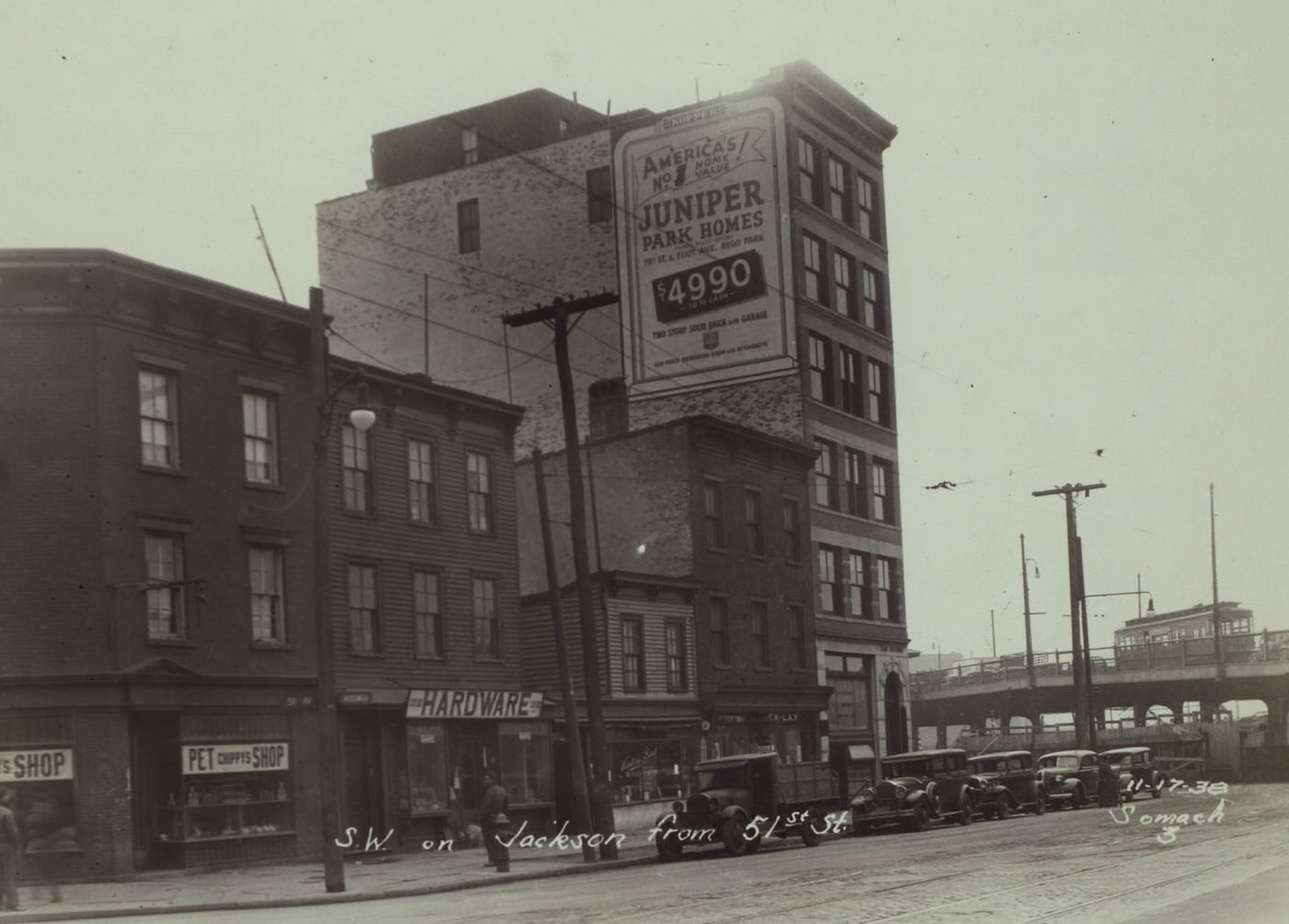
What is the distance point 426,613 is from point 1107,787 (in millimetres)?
20561

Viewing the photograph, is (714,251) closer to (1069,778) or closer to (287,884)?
(1069,778)

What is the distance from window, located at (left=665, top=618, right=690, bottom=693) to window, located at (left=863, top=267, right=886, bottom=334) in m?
16.9

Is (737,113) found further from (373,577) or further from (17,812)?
(17,812)

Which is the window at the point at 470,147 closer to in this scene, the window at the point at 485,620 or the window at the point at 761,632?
the window at the point at 761,632

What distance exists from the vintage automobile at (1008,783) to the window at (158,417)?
69.9 feet

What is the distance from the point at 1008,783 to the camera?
4147 centimetres

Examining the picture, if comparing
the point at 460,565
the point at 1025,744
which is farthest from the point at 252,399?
the point at 1025,744

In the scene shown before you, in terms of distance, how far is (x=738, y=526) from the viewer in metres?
46.4

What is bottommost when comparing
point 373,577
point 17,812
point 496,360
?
point 17,812

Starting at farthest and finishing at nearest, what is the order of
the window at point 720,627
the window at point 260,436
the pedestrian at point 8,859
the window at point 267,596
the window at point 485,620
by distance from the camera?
the window at point 720,627 < the window at point 485,620 < the window at point 260,436 < the window at point 267,596 < the pedestrian at point 8,859

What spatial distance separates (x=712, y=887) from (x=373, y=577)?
48.9 feet

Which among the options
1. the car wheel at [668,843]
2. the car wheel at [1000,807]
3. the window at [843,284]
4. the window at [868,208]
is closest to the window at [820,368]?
the window at [843,284]

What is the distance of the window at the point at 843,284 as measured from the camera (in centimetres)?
5275

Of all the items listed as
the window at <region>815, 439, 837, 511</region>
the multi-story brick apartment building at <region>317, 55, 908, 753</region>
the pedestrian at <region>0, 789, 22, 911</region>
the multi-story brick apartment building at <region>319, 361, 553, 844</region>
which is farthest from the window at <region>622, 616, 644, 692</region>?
the pedestrian at <region>0, 789, 22, 911</region>
